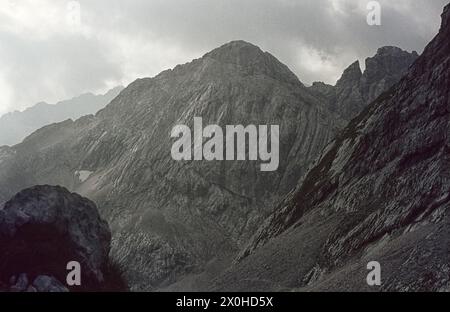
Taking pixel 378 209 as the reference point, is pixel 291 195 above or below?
above

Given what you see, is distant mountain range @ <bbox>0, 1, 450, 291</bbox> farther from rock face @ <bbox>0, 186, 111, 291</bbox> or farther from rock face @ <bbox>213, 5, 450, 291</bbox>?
rock face @ <bbox>0, 186, 111, 291</bbox>

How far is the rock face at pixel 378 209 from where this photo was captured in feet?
203

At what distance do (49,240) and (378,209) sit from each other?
65.8 m

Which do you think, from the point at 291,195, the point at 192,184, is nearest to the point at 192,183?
the point at 192,184

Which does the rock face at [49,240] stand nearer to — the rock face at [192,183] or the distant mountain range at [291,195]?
the rock face at [192,183]

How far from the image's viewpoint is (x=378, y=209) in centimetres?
8469

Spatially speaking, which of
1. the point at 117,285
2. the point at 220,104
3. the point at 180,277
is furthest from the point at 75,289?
the point at 220,104

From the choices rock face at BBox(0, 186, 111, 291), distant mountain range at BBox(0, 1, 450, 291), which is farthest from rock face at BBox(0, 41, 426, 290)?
rock face at BBox(0, 186, 111, 291)

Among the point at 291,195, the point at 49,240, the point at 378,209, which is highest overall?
the point at 291,195

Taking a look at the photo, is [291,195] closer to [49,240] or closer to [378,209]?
[378,209]

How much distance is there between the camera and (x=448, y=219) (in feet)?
214

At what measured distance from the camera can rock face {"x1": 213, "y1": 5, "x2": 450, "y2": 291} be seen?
62000 mm

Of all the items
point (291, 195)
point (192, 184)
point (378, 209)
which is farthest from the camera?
point (192, 184)
